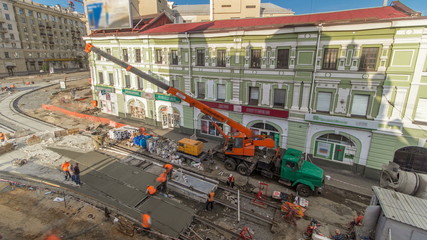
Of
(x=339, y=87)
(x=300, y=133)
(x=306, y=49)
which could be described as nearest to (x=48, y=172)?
(x=300, y=133)

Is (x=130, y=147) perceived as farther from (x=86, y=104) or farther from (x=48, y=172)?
(x=86, y=104)

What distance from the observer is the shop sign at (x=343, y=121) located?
17.9m

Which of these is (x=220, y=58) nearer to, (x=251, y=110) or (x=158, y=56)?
(x=251, y=110)

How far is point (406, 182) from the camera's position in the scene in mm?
11984

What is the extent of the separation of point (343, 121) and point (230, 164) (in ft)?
34.5

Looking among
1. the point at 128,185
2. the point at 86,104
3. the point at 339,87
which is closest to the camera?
the point at 128,185

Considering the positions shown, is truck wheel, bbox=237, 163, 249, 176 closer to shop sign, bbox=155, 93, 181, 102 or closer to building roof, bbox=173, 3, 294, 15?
shop sign, bbox=155, 93, 181, 102

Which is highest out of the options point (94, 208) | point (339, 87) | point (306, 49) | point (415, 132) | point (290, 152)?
point (306, 49)

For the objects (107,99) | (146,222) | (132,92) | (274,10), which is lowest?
(146,222)

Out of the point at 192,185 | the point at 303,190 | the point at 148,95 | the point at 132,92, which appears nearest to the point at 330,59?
the point at 303,190

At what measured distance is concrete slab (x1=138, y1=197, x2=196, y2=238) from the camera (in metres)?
12.2

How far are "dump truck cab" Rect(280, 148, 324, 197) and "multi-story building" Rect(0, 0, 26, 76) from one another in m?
90.9

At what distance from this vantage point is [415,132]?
16500 millimetres

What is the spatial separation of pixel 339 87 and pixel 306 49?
171 inches
